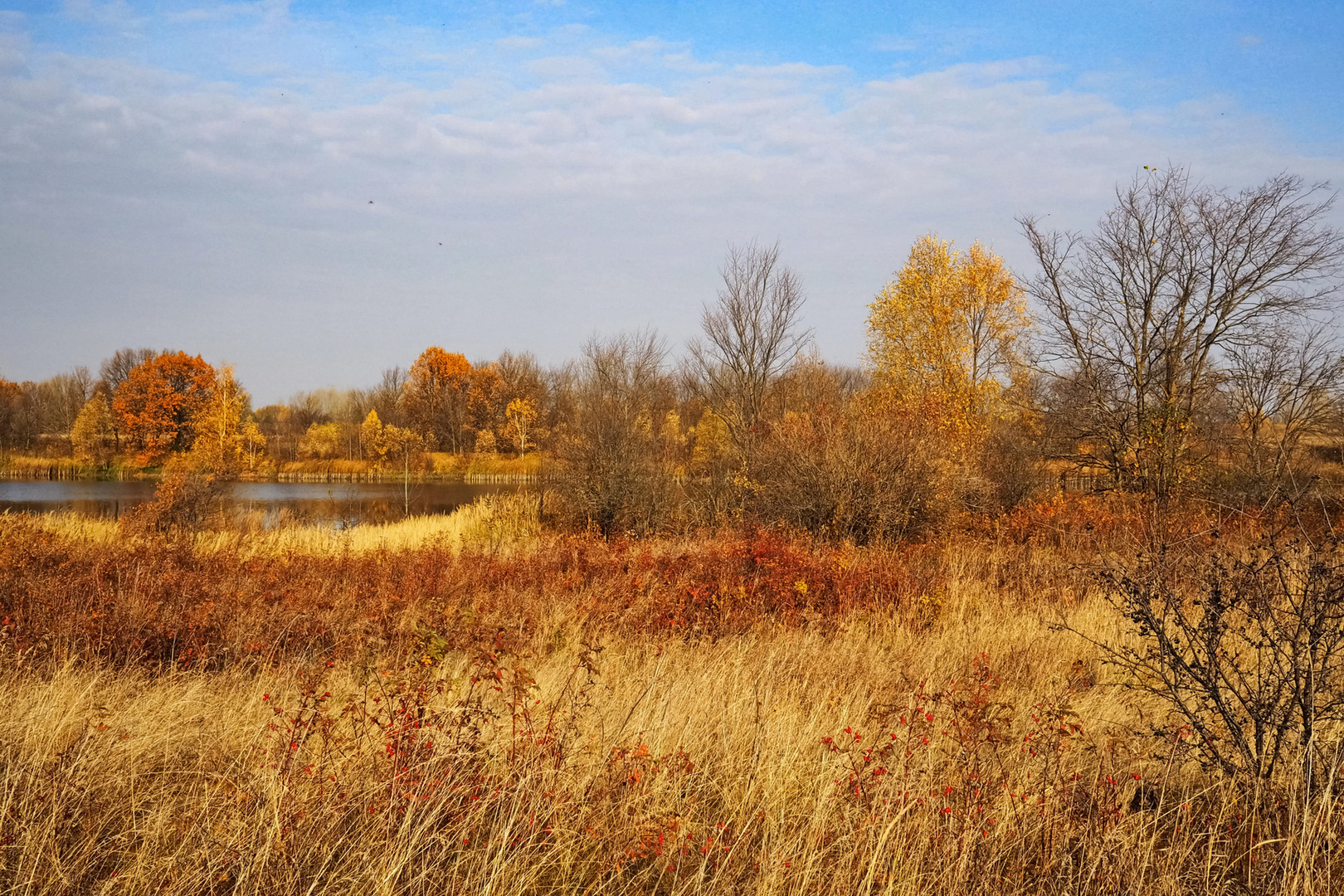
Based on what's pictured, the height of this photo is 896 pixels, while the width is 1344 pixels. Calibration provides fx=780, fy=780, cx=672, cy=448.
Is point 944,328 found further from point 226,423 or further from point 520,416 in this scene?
point 226,423

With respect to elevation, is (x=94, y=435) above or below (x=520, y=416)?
below

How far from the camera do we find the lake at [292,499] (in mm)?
24453

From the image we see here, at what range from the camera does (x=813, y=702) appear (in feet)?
16.8

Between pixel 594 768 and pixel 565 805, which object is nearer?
pixel 565 805

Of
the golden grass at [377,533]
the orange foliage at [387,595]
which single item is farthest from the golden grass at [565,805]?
the golden grass at [377,533]

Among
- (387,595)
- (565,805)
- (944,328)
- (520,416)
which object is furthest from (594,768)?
(520,416)

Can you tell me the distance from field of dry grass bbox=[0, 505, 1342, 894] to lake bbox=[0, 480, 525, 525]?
14.0 meters

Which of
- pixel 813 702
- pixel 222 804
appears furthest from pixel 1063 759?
pixel 222 804

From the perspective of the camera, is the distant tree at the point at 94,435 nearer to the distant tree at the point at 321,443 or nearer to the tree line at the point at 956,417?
the distant tree at the point at 321,443

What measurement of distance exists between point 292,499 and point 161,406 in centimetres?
2622

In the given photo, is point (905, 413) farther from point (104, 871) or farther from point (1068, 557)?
point (104, 871)

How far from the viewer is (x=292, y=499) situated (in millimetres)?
32688

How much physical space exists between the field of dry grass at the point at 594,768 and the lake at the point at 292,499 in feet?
45.8

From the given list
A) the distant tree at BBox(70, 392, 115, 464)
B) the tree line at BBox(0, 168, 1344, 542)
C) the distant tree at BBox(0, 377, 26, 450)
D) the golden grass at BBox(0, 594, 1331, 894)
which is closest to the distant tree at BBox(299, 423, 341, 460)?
the distant tree at BBox(70, 392, 115, 464)
